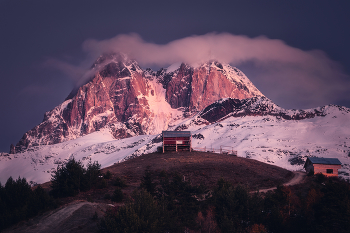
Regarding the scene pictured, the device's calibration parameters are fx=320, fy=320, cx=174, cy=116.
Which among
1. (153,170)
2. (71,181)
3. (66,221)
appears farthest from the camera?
(153,170)

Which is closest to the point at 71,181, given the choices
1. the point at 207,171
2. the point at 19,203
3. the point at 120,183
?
the point at 19,203

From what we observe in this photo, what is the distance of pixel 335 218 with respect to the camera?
96.2 feet

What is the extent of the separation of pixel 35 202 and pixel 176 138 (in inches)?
1674

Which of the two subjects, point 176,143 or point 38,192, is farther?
point 176,143

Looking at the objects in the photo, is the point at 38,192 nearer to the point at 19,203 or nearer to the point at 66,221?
the point at 19,203

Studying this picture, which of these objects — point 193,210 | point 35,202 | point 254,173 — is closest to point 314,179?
point 254,173

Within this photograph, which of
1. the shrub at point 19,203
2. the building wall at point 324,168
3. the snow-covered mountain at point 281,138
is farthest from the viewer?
the snow-covered mountain at point 281,138

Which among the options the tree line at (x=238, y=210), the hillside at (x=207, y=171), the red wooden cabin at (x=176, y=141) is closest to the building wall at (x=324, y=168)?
the hillside at (x=207, y=171)

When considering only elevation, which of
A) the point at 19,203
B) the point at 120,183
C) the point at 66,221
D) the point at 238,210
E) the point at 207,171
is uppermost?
the point at 207,171

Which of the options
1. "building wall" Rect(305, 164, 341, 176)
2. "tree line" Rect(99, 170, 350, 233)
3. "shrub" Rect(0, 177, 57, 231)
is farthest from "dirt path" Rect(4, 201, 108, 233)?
"building wall" Rect(305, 164, 341, 176)

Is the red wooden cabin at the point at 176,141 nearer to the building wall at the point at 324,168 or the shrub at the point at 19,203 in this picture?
the building wall at the point at 324,168

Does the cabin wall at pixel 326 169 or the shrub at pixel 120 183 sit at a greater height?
the shrub at pixel 120 183

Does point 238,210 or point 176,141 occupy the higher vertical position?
point 176,141

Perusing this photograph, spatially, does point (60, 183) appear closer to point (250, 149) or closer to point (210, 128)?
point (250, 149)
